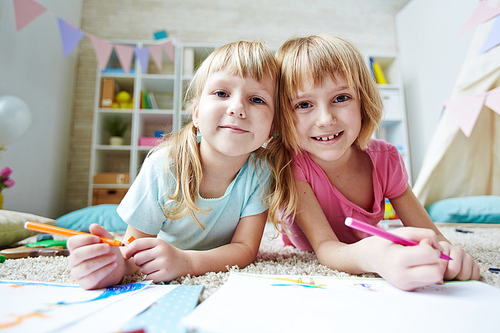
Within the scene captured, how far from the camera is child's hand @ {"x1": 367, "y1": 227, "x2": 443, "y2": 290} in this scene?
1.30ft

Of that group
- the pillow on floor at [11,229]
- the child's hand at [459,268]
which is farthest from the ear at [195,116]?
the pillow on floor at [11,229]

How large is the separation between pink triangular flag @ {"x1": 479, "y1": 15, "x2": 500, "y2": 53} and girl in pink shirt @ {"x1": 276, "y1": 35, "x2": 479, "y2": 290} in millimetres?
1162

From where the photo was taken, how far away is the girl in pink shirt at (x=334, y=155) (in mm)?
701

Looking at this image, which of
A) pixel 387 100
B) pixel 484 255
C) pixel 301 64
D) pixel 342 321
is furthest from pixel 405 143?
pixel 342 321

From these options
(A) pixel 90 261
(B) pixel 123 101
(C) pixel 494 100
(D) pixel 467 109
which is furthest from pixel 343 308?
(B) pixel 123 101

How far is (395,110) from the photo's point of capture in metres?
2.70

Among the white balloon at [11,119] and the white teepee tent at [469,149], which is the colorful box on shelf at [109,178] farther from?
the white teepee tent at [469,149]

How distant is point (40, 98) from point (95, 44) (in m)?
0.57

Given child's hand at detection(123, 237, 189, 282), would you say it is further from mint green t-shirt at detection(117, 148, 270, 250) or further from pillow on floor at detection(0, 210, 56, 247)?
pillow on floor at detection(0, 210, 56, 247)

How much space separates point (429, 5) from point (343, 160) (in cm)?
262

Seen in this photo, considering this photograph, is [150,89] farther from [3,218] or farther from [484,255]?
[484,255]

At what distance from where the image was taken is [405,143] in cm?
269

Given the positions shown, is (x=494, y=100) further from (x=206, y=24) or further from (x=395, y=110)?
(x=206, y=24)

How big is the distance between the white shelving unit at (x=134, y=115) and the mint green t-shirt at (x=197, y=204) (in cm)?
180
